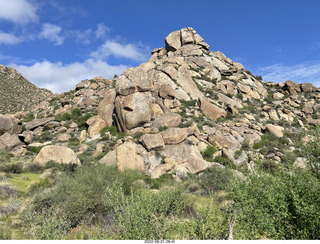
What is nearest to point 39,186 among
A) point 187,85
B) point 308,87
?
point 187,85

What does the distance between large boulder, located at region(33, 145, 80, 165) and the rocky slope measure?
90 mm

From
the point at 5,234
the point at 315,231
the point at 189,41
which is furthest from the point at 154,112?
the point at 189,41

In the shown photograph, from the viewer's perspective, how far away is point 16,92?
66.6 m

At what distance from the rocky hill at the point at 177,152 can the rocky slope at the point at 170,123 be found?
15cm

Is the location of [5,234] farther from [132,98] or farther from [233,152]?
[233,152]

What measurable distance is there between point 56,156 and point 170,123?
14145 mm

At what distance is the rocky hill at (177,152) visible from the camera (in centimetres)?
607

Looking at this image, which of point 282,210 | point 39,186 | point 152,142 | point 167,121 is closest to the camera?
point 282,210

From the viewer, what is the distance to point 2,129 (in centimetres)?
2642

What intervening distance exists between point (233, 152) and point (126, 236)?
67.2 feet

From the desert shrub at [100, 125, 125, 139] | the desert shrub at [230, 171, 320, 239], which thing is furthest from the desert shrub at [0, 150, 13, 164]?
the desert shrub at [230, 171, 320, 239]

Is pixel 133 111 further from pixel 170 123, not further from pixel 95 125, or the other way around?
pixel 95 125

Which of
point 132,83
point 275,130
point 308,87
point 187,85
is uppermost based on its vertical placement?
point 308,87

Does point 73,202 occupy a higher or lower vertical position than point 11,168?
lower
